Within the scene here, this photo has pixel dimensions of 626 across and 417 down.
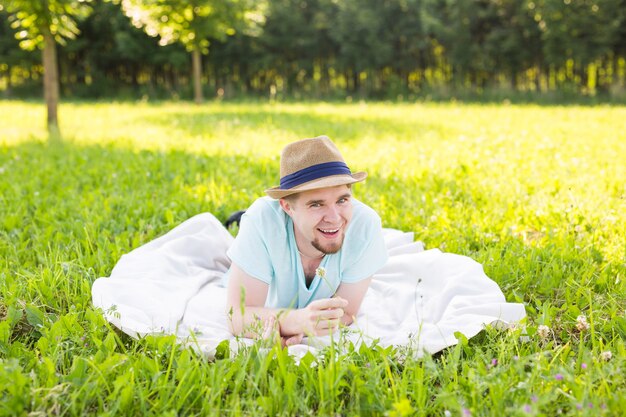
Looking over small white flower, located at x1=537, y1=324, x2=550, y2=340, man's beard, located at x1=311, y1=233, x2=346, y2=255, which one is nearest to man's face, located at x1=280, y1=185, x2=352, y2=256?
man's beard, located at x1=311, y1=233, x2=346, y2=255

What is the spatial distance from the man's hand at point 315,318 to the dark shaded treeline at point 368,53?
20.1 m

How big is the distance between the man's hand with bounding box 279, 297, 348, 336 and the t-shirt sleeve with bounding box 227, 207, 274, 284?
263 millimetres

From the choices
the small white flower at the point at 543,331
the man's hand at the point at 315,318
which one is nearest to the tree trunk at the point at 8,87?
the man's hand at the point at 315,318

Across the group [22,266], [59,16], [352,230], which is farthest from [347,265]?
[59,16]

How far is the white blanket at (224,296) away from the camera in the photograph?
Answer: 304 centimetres

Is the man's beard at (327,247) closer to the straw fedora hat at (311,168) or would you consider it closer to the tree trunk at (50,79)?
the straw fedora hat at (311,168)

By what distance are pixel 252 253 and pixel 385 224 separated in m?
2.18

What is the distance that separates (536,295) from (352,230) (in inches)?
49.6

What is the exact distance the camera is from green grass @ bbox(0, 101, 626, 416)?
229cm

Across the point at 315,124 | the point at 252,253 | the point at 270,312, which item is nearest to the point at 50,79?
the point at 315,124

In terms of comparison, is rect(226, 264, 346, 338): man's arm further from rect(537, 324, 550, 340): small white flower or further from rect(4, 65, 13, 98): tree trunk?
rect(4, 65, 13, 98): tree trunk

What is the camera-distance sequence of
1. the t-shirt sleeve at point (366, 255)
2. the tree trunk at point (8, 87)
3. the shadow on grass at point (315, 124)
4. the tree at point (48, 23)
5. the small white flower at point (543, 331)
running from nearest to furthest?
the small white flower at point (543, 331) < the t-shirt sleeve at point (366, 255) < the shadow on grass at point (315, 124) < the tree at point (48, 23) < the tree trunk at point (8, 87)

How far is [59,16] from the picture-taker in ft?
37.3

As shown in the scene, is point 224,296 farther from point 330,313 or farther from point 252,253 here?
point 330,313
